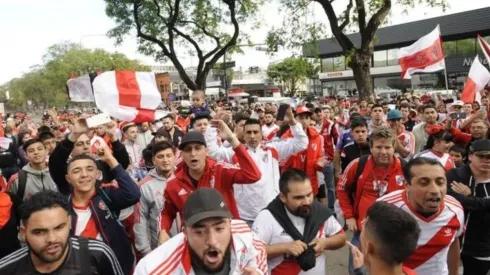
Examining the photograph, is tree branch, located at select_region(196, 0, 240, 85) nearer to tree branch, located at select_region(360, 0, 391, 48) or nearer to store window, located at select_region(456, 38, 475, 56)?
tree branch, located at select_region(360, 0, 391, 48)

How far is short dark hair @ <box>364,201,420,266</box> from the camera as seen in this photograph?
6.58 feet

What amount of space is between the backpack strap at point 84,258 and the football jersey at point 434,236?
7.08 feet

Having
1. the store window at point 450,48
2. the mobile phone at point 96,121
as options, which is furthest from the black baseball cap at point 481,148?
the store window at point 450,48

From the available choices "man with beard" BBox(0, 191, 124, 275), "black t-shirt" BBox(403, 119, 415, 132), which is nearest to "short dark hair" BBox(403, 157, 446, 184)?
"man with beard" BBox(0, 191, 124, 275)

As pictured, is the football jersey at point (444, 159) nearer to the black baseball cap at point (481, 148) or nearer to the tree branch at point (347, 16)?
the black baseball cap at point (481, 148)

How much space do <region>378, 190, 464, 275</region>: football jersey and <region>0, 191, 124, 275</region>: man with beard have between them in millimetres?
2227

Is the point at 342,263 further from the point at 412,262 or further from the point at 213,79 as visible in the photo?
the point at 213,79

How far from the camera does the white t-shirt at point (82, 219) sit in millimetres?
3207

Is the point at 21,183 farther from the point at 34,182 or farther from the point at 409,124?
the point at 409,124

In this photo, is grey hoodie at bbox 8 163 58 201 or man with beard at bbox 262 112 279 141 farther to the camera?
man with beard at bbox 262 112 279 141

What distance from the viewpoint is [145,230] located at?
12.9 feet

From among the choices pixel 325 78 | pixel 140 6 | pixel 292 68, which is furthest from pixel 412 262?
pixel 292 68

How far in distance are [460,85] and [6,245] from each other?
39.9 meters

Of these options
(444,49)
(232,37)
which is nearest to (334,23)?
(232,37)
